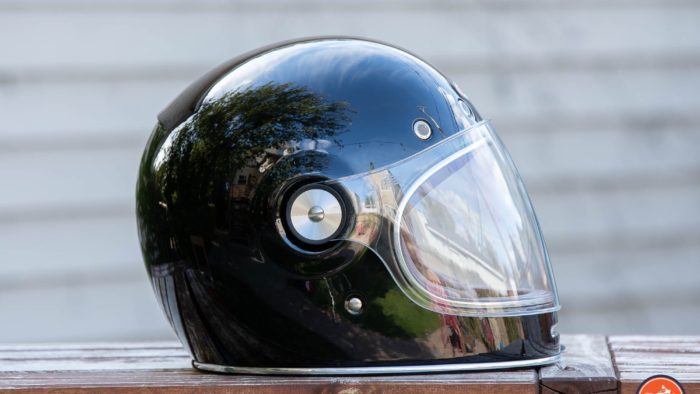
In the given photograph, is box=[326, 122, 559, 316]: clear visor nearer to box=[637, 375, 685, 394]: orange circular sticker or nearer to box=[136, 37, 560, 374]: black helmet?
box=[136, 37, 560, 374]: black helmet

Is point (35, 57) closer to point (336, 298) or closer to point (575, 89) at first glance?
point (575, 89)

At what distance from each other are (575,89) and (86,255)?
1.51 m

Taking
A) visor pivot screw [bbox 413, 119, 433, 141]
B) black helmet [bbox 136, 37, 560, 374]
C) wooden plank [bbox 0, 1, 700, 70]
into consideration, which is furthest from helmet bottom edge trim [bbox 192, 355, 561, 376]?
wooden plank [bbox 0, 1, 700, 70]

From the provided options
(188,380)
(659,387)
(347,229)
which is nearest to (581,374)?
(659,387)

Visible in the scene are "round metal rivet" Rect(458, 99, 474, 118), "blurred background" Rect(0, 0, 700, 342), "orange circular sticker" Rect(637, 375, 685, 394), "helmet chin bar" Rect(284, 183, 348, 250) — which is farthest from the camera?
"blurred background" Rect(0, 0, 700, 342)

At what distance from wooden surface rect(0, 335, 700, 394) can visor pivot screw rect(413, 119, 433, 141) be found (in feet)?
1.04

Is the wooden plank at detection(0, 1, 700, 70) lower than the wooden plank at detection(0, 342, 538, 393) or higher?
higher

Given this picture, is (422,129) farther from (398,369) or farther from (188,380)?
(188,380)

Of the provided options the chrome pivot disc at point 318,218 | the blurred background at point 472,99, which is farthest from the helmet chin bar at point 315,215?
the blurred background at point 472,99

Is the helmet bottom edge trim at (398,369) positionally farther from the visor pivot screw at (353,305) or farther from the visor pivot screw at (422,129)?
the visor pivot screw at (422,129)

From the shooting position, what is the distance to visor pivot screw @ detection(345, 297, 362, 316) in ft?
4.44

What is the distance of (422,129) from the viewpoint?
4.56 ft

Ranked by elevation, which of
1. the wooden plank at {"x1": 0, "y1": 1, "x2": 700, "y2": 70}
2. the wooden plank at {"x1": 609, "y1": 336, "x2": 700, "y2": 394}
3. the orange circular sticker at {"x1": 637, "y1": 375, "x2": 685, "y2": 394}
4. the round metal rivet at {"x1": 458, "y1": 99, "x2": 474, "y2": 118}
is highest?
the wooden plank at {"x1": 0, "y1": 1, "x2": 700, "y2": 70}

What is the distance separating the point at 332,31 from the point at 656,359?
178 centimetres
